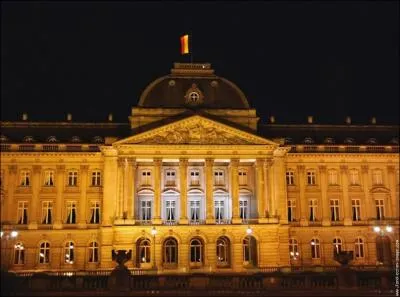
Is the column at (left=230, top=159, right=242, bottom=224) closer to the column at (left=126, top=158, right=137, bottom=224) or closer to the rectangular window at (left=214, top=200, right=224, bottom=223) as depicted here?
the rectangular window at (left=214, top=200, right=224, bottom=223)

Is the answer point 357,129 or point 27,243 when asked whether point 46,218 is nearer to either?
point 27,243

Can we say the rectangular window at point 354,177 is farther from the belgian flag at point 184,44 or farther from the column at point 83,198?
the column at point 83,198

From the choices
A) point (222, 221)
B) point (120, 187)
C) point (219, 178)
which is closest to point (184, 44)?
point (219, 178)

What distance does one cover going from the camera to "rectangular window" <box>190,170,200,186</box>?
6038cm

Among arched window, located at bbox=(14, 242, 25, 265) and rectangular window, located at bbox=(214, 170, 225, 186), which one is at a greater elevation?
rectangular window, located at bbox=(214, 170, 225, 186)

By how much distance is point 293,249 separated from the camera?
61.5 m

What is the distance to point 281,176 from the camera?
199ft

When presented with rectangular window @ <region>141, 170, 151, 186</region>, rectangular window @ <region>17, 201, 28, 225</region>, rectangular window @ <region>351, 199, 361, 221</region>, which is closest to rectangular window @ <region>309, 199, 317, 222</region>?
rectangular window @ <region>351, 199, 361, 221</region>

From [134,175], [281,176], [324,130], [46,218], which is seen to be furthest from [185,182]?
[324,130]

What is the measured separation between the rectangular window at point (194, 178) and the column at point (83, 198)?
436 inches

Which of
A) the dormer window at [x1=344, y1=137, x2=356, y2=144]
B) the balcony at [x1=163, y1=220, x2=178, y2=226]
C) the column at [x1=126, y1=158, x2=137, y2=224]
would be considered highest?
the dormer window at [x1=344, y1=137, x2=356, y2=144]

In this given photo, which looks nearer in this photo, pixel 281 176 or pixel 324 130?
pixel 281 176

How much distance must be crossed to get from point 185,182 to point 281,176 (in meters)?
10.1

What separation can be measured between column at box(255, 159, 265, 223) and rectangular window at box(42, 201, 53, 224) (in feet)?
70.0
